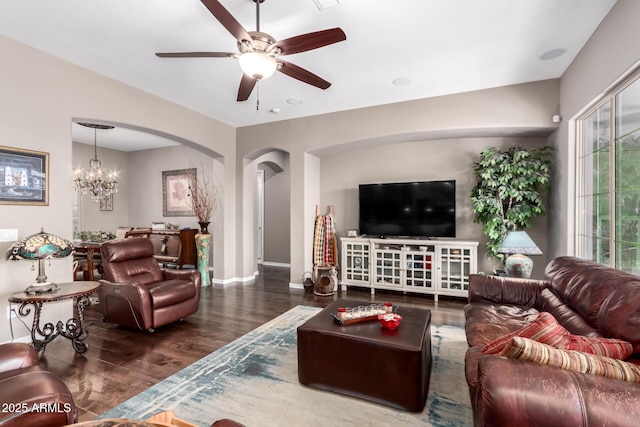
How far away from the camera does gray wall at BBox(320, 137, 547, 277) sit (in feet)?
14.9

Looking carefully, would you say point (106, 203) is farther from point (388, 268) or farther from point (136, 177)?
point (388, 268)

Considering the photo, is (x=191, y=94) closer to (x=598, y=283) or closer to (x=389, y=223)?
(x=389, y=223)

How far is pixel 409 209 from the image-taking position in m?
4.75

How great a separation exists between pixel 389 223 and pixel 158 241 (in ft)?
16.3

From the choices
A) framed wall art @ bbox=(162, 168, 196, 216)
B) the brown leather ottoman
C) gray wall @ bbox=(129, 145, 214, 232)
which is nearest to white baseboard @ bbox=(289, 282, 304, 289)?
the brown leather ottoman

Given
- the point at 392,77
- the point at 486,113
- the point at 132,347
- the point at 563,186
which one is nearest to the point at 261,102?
the point at 392,77

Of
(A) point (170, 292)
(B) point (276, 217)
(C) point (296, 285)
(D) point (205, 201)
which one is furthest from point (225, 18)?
(B) point (276, 217)

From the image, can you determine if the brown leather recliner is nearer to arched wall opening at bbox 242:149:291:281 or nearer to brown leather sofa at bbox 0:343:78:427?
brown leather sofa at bbox 0:343:78:427

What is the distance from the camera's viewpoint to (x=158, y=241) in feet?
21.8

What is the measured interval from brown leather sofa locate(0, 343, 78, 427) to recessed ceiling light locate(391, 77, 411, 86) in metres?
3.96

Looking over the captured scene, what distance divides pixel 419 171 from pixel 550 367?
4.12 m

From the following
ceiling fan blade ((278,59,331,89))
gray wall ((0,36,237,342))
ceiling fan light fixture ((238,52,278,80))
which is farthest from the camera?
gray wall ((0,36,237,342))

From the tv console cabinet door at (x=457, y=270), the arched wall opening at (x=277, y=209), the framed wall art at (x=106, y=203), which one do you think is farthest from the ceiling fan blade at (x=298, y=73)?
the framed wall art at (x=106, y=203)

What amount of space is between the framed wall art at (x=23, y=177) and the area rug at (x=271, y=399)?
2.33m
